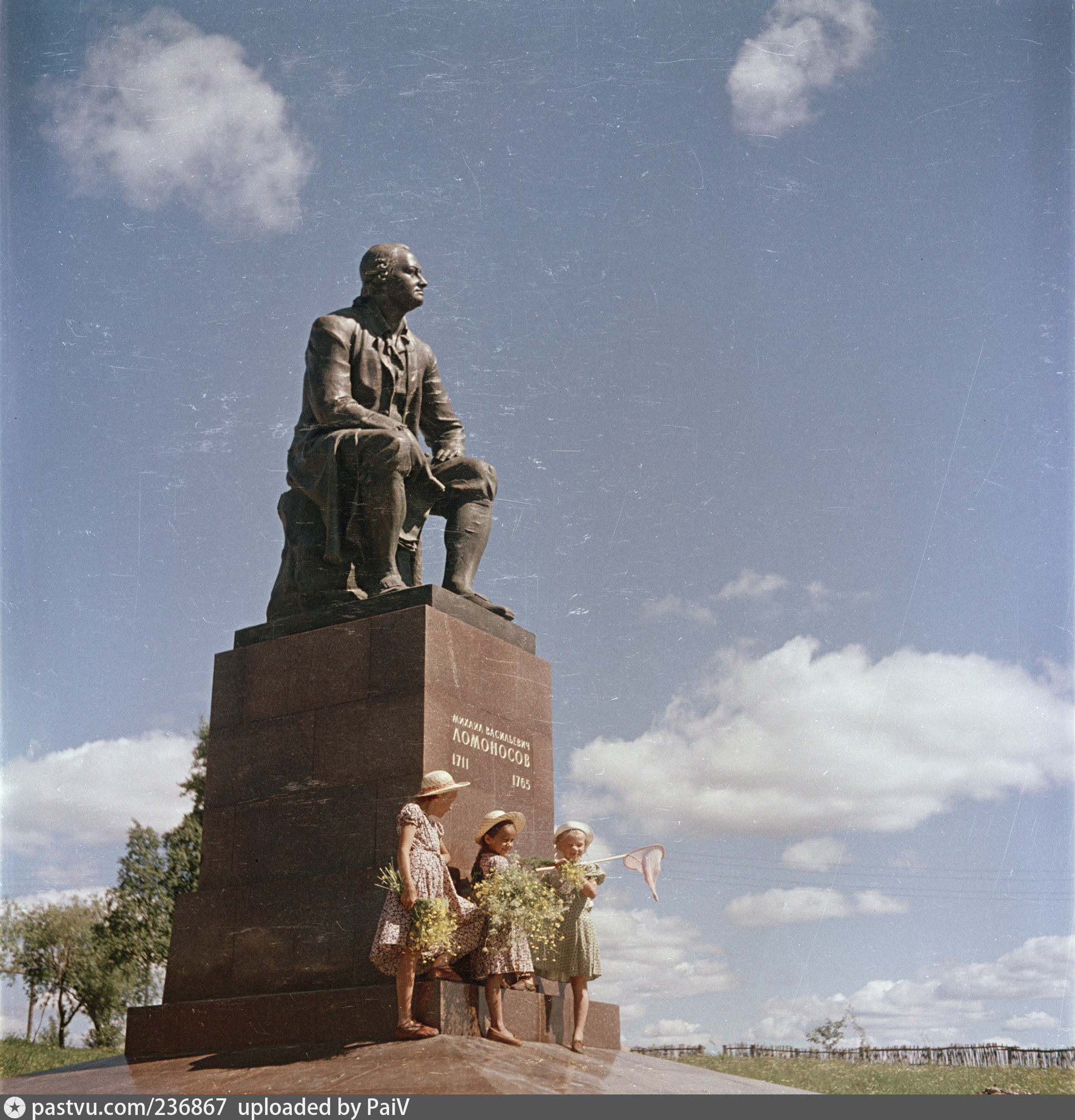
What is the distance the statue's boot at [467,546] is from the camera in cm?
1035

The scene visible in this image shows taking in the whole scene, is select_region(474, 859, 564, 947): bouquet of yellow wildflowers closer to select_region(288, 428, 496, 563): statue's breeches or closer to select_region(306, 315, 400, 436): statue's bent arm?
select_region(288, 428, 496, 563): statue's breeches

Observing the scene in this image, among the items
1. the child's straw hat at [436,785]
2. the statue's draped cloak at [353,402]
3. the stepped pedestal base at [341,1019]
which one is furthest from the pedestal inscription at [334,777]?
the statue's draped cloak at [353,402]

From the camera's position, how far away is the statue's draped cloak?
10.2 meters

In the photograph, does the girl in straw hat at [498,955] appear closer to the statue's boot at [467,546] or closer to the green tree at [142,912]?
the statue's boot at [467,546]

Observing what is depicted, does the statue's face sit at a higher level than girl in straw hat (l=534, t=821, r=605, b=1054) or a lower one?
higher

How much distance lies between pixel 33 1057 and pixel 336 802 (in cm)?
700

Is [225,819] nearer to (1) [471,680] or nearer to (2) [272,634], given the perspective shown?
(2) [272,634]

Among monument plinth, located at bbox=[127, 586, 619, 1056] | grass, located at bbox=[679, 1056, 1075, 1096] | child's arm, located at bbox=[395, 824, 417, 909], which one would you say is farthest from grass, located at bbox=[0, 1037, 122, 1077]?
grass, located at bbox=[679, 1056, 1075, 1096]

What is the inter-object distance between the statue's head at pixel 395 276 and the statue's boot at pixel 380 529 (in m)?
1.88

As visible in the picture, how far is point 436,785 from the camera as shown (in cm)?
790

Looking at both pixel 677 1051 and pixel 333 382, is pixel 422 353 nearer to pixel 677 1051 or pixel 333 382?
pixel 333 382

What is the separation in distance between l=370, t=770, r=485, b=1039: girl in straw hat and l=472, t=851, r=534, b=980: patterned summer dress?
0.10 meters
